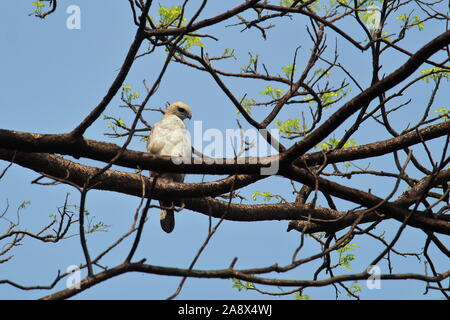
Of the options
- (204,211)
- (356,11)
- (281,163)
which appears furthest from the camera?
(204,211)

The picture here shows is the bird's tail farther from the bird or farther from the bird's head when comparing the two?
the bird's head

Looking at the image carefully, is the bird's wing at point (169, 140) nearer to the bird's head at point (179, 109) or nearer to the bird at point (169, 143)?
the bird at point (169, 143)

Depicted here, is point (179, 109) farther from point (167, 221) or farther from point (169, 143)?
point (167, 221)

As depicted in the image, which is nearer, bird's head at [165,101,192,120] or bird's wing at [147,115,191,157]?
bird's wing at [147,115,191,157]

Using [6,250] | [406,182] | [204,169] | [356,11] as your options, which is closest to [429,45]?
[356,11]

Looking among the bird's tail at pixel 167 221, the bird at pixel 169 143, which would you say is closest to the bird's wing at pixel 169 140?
the bird at pixel 169 143

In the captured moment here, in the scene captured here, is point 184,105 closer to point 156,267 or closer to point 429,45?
point 429,45

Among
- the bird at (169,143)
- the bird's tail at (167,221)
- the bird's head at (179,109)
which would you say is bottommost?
the bird's tail at (167,221)

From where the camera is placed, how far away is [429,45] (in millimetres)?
4129

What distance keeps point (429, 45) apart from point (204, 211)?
110 inches

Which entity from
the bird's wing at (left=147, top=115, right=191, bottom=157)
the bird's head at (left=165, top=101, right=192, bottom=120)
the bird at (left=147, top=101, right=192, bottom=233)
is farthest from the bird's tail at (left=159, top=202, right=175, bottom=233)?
the bird's head at (left=165, top=101, right=192, bottom=120)

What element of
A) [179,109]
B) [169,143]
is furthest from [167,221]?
[179,109]

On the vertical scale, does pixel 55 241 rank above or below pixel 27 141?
below
